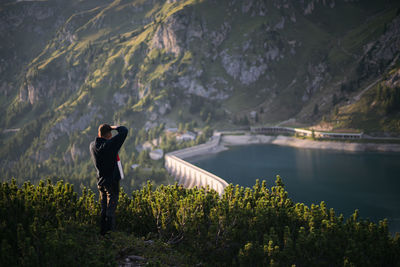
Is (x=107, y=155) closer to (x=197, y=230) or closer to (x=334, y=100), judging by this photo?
(x=197, y=230)

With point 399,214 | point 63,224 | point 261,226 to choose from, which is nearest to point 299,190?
point 399,214

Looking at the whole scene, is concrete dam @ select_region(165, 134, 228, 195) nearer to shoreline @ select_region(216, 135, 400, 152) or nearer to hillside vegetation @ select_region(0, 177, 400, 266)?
shoreline @ select_region(216, 135, 400, 152)

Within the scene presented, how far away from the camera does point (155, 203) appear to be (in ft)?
71.7

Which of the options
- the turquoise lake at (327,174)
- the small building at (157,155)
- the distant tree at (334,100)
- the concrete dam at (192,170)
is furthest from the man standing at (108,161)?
the distant tree at (334,100)

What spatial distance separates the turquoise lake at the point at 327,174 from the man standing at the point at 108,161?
231ft

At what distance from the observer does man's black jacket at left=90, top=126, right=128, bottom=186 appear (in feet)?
44.1

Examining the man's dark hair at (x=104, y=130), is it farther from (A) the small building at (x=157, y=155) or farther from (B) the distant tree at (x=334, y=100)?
(B) the distant tree at (x=334, y=100)

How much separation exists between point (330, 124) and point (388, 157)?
42963mm

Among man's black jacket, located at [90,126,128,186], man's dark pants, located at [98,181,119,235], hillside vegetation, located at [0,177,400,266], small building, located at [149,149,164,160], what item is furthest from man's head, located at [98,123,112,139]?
small building, located at [149,149,164,160]

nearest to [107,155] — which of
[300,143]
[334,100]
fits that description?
[300,143]

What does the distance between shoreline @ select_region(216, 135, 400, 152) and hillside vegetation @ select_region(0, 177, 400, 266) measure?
413ft

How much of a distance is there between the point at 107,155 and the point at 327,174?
10987 cm

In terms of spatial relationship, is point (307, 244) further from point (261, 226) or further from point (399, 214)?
point (399, 214)

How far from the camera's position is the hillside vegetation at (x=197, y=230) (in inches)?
585
